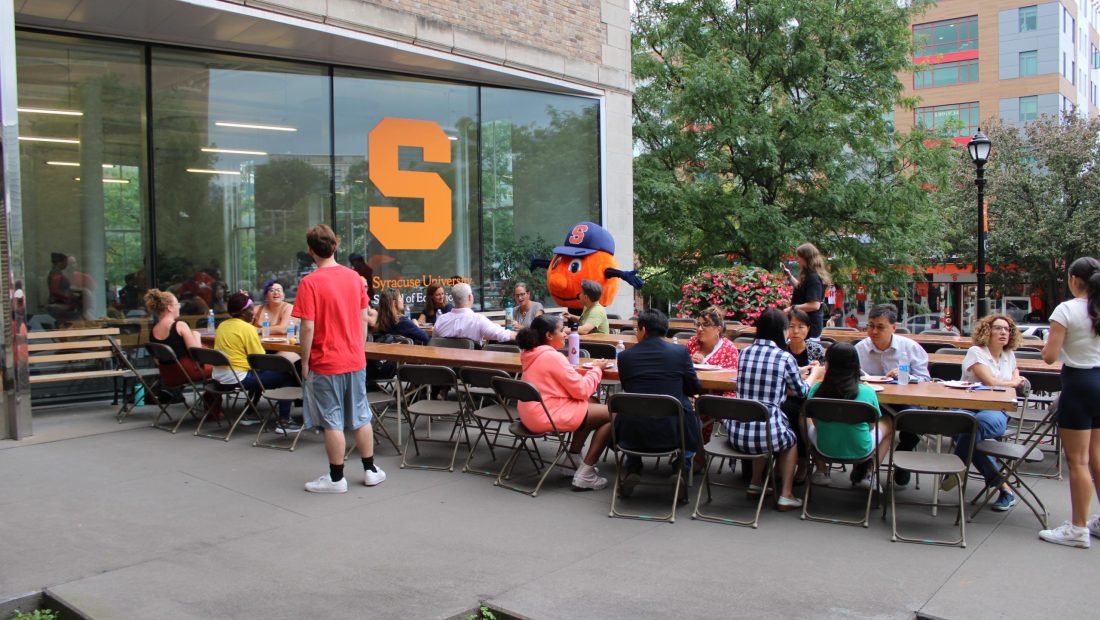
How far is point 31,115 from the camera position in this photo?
35.1ft

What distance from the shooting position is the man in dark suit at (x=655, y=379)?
5934 mm

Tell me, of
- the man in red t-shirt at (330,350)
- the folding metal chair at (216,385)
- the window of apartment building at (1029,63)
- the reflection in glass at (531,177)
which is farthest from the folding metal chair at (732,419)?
the window of apartment building at (1029,63)

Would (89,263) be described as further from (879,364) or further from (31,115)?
(879,364)

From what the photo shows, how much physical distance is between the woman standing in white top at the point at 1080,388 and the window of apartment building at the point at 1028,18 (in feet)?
160

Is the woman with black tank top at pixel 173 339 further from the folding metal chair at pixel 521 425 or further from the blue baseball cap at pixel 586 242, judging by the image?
the blue baseball cap at pixel 586 242

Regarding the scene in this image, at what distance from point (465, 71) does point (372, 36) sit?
2150mm

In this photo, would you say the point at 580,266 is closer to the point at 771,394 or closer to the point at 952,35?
the point at 771,394

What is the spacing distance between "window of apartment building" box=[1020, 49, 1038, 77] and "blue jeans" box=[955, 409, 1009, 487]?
4739 cm

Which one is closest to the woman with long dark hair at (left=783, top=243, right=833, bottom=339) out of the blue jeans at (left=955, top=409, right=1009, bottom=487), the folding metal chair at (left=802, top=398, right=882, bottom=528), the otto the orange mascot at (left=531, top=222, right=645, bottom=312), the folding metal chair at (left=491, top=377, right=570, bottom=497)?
the blue jeans at (left=955, top=409, right=1009, bottom=487)

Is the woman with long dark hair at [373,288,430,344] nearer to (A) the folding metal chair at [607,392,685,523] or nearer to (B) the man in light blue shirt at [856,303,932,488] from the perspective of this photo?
(A) the folding metal chair at [607,392,685,523]

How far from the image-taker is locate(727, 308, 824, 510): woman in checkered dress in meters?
5.82

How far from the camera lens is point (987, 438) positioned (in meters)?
A: 6.21

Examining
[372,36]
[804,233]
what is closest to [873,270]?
[804,233]

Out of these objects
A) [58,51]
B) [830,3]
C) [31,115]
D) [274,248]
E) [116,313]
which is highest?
[830,3]
